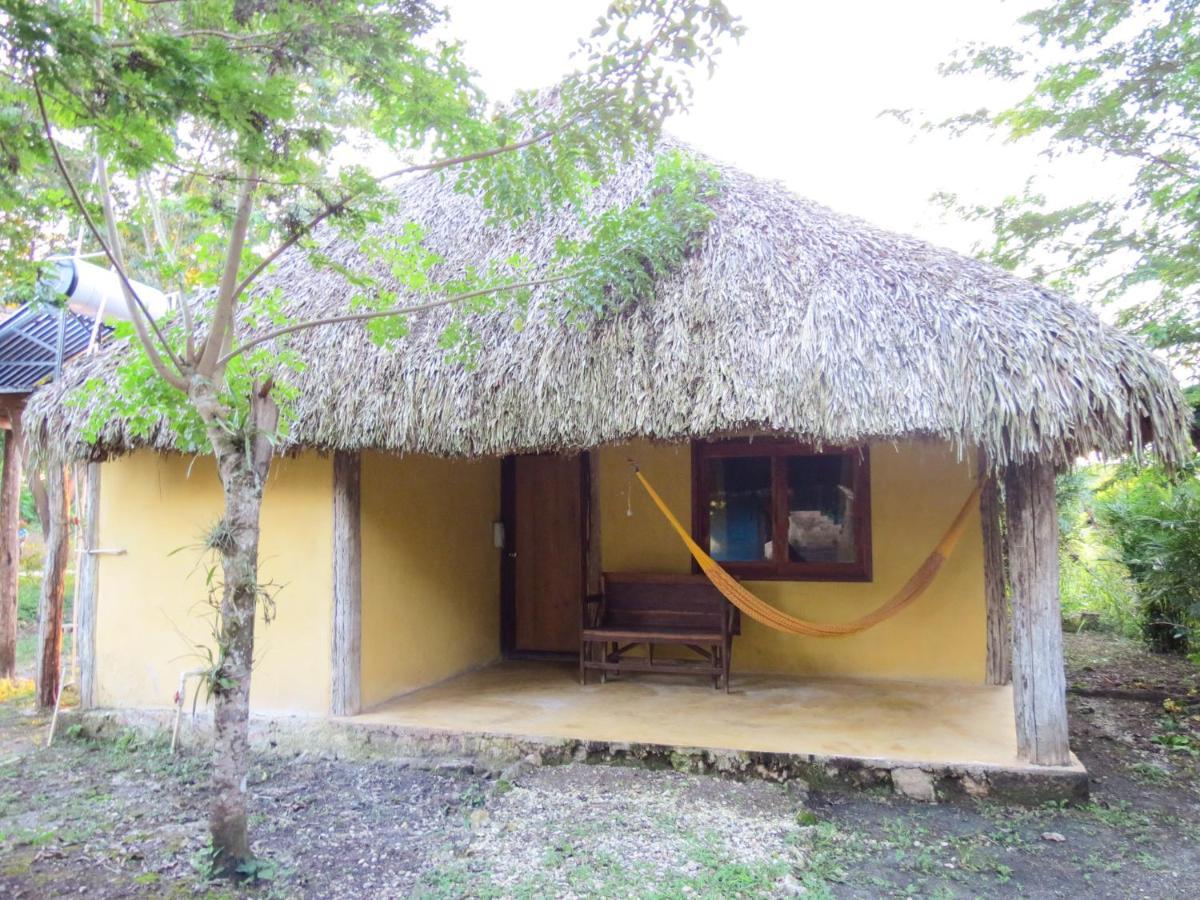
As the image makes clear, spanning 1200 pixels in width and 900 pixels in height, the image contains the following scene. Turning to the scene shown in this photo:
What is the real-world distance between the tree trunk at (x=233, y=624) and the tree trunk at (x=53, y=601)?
318 cm

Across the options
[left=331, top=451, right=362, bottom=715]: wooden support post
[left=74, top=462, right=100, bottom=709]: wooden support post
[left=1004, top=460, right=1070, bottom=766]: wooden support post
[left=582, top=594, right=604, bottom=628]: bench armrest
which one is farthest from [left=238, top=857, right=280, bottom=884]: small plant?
[left=1004, top=460, right=1070, bottom=766]: wooden support post

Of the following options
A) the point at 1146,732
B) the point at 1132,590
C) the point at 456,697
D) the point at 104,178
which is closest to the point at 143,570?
the point at 456,697

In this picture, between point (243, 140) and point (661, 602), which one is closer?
point (243, 140)

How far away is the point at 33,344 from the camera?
17.0 ft

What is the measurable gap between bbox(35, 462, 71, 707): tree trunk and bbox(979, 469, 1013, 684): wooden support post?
5.43 meters

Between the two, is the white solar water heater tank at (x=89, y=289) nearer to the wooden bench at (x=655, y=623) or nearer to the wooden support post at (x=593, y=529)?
the wooden support post at (x=593, y=529)

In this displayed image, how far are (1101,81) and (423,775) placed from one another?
565 cm

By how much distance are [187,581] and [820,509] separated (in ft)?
11.5

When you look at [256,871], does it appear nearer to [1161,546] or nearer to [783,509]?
[783,509]

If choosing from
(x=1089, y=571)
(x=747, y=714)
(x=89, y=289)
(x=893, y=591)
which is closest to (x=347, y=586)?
(x=747, y=714)

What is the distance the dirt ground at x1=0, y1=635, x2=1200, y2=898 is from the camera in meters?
2.40

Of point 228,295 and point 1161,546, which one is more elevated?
point 228,295

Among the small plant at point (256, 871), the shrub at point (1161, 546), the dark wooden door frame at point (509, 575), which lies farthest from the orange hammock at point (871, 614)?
the small plant at point (256, 871)

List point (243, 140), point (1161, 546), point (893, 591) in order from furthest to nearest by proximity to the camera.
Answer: point (1161, 546)
point (893, 591)
point (243, 140)
